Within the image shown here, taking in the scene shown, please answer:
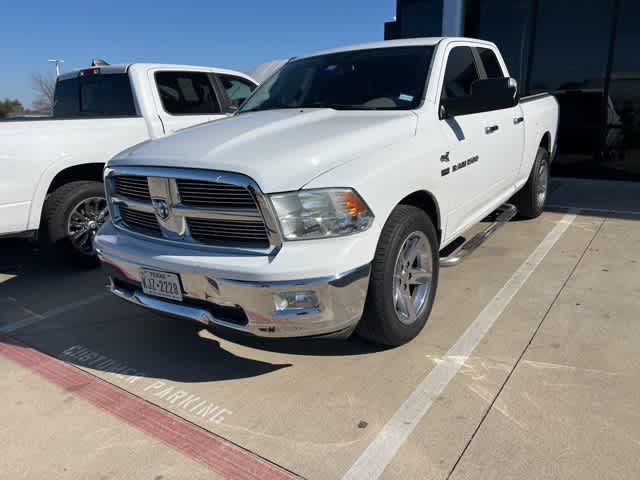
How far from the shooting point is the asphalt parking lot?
2.35 meters

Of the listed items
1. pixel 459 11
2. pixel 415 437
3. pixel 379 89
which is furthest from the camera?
pixel 459 11

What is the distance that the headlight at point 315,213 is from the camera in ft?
8.32

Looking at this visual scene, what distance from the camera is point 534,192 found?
231 inches

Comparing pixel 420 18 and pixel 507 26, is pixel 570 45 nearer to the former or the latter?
pixel 507 26

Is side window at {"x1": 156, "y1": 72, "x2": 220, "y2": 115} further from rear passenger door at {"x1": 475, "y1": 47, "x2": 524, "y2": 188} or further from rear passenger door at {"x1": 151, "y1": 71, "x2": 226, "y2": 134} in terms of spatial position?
rear passenger door at {"x1": 475, "y1": 47, "x2": 524, "y2": 188}

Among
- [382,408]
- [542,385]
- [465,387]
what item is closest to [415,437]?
[382,408]

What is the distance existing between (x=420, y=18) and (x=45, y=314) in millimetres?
9189

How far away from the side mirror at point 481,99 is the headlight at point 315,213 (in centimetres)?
131

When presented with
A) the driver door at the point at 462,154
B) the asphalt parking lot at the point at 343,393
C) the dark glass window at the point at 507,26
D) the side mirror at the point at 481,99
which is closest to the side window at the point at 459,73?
the driver door at the point at 462,154

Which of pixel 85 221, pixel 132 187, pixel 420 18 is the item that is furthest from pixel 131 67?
pixel 420 18

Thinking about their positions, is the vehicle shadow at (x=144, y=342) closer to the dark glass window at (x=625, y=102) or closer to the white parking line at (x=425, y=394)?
the white parking line at (x=425, y=394)

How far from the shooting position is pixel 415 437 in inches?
96.8

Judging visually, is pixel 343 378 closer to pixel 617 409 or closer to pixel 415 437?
pixel 415 437

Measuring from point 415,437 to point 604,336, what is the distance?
1.63 metres
